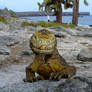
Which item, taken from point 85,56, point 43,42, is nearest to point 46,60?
point 43,42

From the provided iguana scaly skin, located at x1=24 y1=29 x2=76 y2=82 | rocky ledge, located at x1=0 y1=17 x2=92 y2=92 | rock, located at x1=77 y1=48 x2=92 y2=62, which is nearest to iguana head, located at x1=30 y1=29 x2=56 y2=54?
iguana scaly skin, located at x1=24 y1=29 x2=76 y2=82

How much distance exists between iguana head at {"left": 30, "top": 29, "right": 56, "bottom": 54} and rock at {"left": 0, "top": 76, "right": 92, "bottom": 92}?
1.65ft

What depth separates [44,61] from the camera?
12.9ft

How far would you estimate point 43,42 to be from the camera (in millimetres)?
3707

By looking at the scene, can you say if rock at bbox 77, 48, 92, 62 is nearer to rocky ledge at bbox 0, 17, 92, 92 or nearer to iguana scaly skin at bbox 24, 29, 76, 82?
rocky ledge at bbox 0, 17, 92, 92

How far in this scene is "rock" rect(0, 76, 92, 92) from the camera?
10.7 feet

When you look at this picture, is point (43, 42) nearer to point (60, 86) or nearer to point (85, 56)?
point (60, 86)

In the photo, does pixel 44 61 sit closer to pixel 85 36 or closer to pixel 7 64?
pixel 7 64

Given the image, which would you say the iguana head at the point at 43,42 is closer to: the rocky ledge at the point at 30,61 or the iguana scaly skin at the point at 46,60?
the iguana scaly skin at the point at 46,60

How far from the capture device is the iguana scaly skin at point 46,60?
147 inches

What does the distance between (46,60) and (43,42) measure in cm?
37

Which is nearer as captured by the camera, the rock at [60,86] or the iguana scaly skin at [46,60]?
the rock at [60,86]

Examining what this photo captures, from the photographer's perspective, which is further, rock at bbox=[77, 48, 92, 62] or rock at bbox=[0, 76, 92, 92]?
rock at bbox=[77, 48, 92, 62]

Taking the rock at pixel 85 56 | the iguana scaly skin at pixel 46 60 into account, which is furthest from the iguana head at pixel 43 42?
the rock at pixel 85 56
